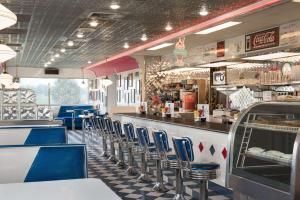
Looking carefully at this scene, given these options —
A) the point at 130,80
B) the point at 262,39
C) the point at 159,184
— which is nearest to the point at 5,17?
the point at 159,184

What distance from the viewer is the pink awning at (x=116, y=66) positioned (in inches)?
594

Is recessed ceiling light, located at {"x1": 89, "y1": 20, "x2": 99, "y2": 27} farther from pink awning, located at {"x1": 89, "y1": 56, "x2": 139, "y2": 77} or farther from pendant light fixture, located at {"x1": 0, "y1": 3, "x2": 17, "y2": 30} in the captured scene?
pink awning, located at {"x1": 89, "y1": 56, "x2": 139, "y2": 77}

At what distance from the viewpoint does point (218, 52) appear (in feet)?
33.9

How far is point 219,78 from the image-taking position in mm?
10492

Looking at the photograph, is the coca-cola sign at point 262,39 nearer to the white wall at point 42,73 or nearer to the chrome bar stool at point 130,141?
the chrome bar stool at point 130,141

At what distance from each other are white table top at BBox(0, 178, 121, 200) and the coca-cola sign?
6161 millimetres

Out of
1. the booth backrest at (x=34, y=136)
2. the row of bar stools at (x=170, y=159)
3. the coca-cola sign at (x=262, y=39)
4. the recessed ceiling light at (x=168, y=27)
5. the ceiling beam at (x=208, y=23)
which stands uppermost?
the recessed ceiling light at (x=168, y=27)

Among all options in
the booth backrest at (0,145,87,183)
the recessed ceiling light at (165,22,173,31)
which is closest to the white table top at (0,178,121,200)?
the booth backrest at (0,145,87,183)

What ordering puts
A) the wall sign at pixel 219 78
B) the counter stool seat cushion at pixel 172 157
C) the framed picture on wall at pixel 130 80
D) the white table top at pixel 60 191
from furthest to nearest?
1. the framed picture on wall at pixel 130 80
2. the wall sign at pixel 219 78
3. the counter stool seat cushion at pixel 172 157
4. the white table top at pixel 60 191

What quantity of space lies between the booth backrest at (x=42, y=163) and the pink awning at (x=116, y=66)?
10349 millimetres

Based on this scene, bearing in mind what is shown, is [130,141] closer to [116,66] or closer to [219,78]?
[219,78]

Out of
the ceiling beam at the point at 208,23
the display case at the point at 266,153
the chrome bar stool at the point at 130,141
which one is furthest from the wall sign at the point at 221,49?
the display case at the point at 266,153

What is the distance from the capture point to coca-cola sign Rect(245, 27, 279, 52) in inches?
316

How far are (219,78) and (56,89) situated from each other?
586 inches
